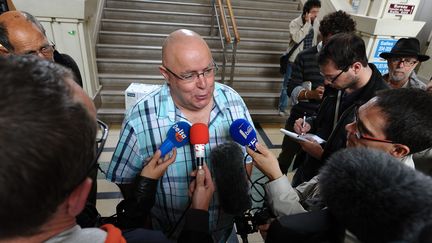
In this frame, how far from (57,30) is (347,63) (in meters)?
3.67

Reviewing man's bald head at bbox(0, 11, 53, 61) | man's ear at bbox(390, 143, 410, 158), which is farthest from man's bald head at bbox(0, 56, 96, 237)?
man's bald head at bbox(0, 11, 53, 61)

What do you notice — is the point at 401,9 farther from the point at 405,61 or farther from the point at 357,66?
the point at 357,66

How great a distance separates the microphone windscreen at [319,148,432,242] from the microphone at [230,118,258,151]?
22.9 inches

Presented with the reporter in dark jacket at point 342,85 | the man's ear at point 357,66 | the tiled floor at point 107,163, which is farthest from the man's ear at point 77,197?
the tiled floor at point 107,163

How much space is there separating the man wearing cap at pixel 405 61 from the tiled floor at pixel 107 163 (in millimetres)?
1683

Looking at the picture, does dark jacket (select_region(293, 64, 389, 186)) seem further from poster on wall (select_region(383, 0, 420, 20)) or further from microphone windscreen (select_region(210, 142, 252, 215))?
poster on wall (select_region(383, 0, 420, 20))

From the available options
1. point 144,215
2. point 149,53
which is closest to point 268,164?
point 144,215

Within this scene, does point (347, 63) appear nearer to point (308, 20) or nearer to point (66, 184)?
point (66, 184)

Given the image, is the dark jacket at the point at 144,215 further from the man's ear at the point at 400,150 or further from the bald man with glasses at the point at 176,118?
the man's ear at the point at 400,150

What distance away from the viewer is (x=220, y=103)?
1.41 m

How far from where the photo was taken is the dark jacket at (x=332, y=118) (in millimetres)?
1609

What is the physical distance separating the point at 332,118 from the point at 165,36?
4.02 metres

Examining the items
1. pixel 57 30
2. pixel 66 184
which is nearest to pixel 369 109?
pixel 66 184

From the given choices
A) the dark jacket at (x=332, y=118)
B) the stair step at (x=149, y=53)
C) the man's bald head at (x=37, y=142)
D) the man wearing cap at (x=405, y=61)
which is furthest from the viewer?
the stair step at (x=149, y=53)
